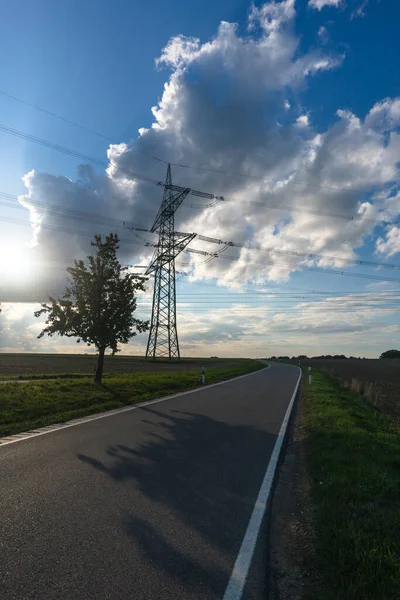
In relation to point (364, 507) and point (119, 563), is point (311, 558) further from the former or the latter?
point (119, 563)

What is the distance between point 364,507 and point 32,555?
380 cm

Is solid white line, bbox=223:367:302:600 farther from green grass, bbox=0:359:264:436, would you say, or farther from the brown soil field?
the brown soil field

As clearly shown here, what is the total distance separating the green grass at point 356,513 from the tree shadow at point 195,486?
34.5 inches

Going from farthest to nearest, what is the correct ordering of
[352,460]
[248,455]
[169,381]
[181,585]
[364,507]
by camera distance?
[169,381] < [248,455] < [352,460] < [364,507] < [181,585]

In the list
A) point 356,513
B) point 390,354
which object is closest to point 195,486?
point 356,513

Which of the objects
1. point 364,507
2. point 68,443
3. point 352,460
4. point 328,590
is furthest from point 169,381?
point 328,590

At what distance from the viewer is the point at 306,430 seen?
10.2 meters

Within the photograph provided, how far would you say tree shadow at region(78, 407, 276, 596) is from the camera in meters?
3.63

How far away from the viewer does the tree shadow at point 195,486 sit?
363cm

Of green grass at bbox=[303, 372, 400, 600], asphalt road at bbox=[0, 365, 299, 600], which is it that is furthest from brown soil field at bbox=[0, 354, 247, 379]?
green grass at bbox=[303, 372, 400, 600]

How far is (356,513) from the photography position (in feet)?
15.3

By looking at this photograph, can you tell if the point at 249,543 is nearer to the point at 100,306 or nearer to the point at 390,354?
the point at 100,306

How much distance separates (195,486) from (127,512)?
1299 mm

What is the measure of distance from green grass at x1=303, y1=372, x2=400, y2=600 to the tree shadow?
0.88 m
